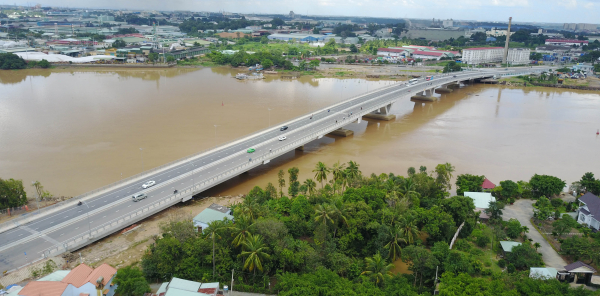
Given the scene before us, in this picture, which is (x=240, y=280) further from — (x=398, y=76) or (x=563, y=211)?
(x=398, y=76)

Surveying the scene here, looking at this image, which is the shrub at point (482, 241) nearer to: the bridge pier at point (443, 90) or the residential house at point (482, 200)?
the residential house at point (482, 200)

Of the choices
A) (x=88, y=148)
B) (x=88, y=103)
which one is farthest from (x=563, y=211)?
(x=88, y=103)

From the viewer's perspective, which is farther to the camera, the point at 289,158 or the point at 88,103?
the point at 88,103

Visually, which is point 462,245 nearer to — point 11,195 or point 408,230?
point 408,230

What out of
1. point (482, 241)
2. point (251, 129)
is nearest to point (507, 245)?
point (482, 241)

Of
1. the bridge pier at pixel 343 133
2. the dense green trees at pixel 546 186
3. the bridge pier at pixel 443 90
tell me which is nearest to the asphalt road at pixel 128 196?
the bridge pier at pixel 343 133

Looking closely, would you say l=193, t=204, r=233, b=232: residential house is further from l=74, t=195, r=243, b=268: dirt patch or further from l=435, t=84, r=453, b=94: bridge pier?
l=435, t=84, r=453, b=94: bridge pier

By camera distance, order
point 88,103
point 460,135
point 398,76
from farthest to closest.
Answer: point 398,76 < point 88,103 < point 460,135
